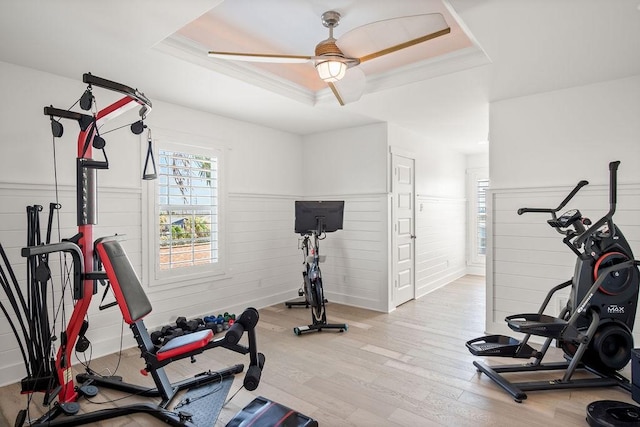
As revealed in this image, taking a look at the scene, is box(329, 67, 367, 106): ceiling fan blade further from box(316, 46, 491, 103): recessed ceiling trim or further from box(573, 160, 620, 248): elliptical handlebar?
box(573, 160, 620, 248): elliptical handlebar

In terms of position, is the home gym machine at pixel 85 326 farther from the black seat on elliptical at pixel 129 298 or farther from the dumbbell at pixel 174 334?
the dumbbell at pixel 174 334

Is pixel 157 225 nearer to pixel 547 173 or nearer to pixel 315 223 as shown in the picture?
pixel 315 223

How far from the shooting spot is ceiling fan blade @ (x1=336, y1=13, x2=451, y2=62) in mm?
2088

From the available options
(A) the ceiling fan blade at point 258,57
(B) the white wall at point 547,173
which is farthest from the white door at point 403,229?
(A) the ceiling fan blade at point 258,57

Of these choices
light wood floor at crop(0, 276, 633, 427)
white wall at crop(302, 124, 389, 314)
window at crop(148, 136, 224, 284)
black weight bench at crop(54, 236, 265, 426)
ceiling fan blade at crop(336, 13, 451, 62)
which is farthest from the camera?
white wall at crop(302, 124, 389, 314)

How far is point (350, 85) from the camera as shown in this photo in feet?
9.26

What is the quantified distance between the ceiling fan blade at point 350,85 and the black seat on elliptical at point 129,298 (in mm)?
2004

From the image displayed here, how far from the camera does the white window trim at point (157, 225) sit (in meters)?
3.70

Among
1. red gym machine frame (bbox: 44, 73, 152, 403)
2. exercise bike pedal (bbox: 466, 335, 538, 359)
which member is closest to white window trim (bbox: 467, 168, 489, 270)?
exercise bike pedal (bbox: 466, 335, 538, 359)

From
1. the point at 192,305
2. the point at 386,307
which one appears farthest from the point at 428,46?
the point at 192,305

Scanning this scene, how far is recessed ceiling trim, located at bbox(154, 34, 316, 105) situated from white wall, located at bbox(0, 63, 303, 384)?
899mm

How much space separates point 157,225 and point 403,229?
3.29 m

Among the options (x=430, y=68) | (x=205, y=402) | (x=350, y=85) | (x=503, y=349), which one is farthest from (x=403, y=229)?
(x=205, y=402)

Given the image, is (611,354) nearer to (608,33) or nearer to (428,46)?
(608,33)
